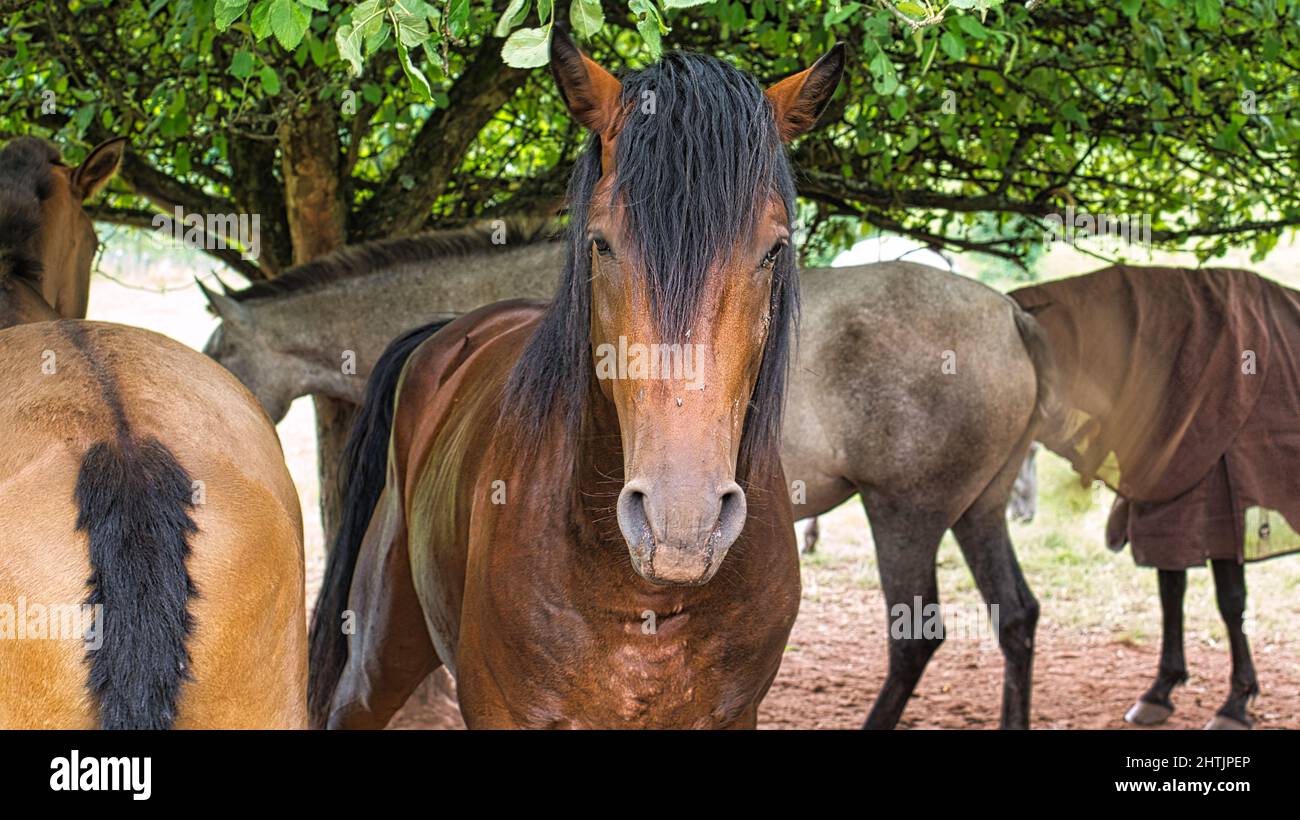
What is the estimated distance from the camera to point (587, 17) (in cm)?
230

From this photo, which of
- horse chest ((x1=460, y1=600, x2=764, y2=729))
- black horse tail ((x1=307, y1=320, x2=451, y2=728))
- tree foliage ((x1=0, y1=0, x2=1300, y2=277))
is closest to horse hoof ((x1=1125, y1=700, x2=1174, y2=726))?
tree foliage ((x1=0, y1=0, x2=1300, y2=277))

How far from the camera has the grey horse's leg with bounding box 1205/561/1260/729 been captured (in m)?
6.04

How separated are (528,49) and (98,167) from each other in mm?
2570

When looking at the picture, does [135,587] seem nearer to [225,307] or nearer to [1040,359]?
[225,307]

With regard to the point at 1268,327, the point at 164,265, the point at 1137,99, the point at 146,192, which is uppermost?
the point at 164,265

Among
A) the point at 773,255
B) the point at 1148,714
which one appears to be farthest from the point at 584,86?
the point at 1148,714

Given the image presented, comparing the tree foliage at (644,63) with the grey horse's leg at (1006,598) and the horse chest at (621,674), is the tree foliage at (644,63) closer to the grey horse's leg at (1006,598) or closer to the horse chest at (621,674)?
the grey horse's leg at (1006,598)

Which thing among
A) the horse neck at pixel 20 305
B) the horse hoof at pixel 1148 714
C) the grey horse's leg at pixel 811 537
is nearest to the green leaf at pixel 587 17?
the horse neck at pixel 20 305

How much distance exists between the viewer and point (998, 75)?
506 centimetres

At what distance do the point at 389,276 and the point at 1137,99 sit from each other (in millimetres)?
3691

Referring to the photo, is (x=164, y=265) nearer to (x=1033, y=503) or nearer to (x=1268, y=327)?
(x=1033, y=503)

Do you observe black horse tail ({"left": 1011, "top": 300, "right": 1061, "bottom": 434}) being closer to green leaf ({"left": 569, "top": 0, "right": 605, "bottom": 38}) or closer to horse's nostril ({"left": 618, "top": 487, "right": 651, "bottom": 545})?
green leaf ({"left": 569, "top": 0, "right": 605, "bottom": 38})

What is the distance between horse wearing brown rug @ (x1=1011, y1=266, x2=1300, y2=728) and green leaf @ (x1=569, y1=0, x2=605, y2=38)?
14.5 feet

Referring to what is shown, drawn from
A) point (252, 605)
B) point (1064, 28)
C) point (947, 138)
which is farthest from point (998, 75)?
point (252, 605)
